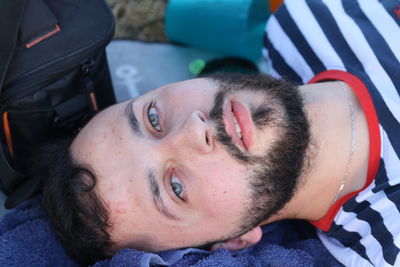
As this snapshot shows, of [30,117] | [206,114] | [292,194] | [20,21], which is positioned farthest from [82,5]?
[292,194]

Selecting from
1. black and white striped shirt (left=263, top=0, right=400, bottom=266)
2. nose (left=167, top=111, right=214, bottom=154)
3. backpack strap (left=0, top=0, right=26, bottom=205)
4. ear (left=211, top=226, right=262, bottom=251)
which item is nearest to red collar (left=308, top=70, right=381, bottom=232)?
black and white striped shirt (left=263, top=0, right=400, bottom=266)

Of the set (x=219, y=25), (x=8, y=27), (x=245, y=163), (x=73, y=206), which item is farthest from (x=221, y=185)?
(x=219, y=25)

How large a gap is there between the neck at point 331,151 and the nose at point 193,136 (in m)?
0.34

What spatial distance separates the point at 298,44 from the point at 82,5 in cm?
79

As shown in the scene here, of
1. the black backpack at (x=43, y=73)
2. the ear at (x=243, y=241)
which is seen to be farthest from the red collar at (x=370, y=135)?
the black backpack at (x=43, y=73)

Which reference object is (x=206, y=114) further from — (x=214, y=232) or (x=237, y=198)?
(x=214, y=232)

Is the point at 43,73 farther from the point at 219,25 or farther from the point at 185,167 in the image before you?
the point at 219,25

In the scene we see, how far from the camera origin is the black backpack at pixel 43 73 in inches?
56.1

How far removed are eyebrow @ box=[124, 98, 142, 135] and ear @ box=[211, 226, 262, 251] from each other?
451mm

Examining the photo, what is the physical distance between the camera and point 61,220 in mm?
1463

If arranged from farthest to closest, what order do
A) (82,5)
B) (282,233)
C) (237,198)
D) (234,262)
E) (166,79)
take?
(166,79) → (282,233) → (82,5) → (234,262) → (237,198)

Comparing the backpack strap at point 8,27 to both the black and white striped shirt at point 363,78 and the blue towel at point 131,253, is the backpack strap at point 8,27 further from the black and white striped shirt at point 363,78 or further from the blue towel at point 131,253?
the black and white striped shirt at point 363,78

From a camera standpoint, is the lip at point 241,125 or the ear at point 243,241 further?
the ear at point 243,241

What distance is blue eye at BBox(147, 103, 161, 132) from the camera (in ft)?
4.51
